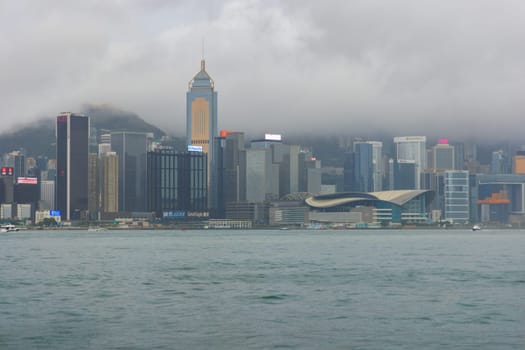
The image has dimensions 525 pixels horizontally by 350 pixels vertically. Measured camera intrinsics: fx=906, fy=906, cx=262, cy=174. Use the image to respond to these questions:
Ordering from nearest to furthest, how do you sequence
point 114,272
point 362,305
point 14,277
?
point 362,305 < point 14,277 < point 114,272

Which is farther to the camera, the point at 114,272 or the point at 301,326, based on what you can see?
the point at 114,272

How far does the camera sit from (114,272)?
86000 millimetres

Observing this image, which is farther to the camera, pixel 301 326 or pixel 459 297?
pixel 459 297

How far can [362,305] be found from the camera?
2218 inches

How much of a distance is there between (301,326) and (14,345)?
1464 cm

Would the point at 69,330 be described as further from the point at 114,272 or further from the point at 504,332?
the point at 114,272

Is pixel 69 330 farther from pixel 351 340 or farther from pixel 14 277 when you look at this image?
pixel 14 277

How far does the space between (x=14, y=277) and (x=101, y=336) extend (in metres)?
39.2

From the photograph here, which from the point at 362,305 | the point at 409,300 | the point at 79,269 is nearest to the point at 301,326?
the point at 362,305

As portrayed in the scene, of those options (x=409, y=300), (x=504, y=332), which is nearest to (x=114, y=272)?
(x=409, y=300)

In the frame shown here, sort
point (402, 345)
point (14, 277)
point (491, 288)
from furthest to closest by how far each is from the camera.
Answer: point (14, 277) < point (491, 288) < point (402, 345)

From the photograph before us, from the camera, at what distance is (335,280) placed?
2938 inches

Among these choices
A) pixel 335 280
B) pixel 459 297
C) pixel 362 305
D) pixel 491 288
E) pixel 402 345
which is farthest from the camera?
pixel 335 280

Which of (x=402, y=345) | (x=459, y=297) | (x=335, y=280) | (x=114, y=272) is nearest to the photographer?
(x=402, y=345)
